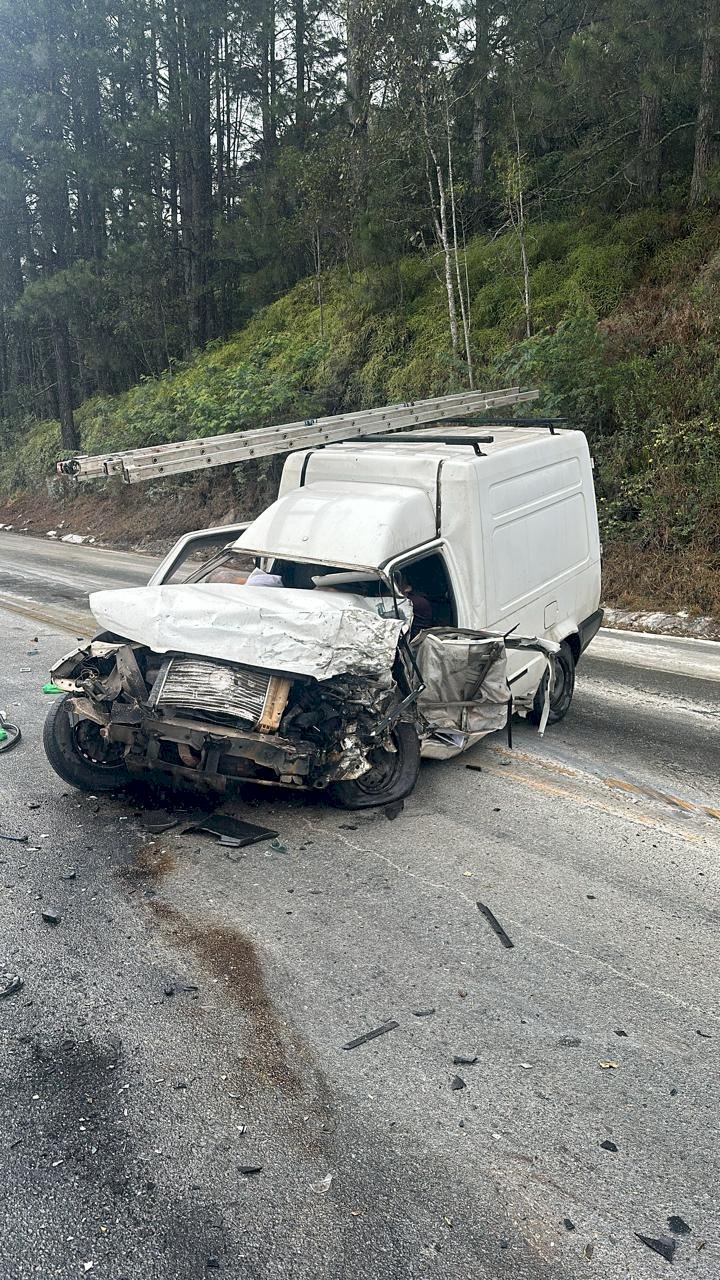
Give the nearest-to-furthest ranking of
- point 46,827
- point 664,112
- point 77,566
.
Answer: point 46,827, point 77,566, point 664,112

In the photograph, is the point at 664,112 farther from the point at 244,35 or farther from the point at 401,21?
the point at 244,35

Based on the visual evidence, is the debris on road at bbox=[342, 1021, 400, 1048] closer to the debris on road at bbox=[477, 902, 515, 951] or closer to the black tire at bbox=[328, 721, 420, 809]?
the debris on road at bbox=[477, 902, 515, 951]

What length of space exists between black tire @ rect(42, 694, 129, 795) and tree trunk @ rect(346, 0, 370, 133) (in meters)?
18.5

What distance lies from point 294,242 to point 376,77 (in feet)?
22.6

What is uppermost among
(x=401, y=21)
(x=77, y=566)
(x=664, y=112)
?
(x=401, y=21)

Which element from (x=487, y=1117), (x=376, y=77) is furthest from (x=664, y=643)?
(x=376, y=77)

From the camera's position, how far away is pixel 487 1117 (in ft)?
11.2

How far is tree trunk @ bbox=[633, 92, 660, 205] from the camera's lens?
18172 mm

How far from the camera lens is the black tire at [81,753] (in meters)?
6.15

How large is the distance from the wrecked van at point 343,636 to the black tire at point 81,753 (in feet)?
0.03

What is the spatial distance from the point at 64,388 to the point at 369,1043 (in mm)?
29800

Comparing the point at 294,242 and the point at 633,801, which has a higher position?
the point at 294,242

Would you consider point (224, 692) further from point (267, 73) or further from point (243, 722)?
point (267, 73)

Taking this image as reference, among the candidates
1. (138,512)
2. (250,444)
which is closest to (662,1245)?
(250,444)
